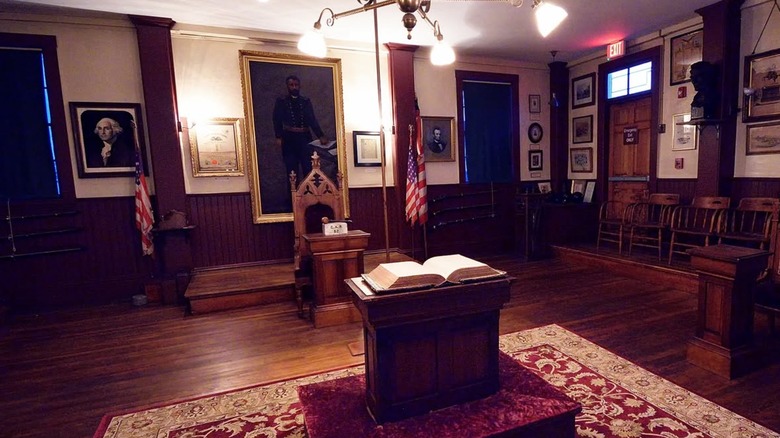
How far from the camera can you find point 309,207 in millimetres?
4742

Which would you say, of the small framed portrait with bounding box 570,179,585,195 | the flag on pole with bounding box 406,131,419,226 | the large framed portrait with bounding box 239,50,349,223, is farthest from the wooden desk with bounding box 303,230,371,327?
the small framed portrait with bounding box 570,179,585,195

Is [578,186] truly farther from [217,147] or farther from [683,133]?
[217,147]

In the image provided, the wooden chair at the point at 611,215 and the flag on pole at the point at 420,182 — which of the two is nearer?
the flag on pole at the point at 420,182

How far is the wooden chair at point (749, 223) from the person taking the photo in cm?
425

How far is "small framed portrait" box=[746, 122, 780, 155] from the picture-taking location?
4551 mm

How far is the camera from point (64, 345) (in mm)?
3768

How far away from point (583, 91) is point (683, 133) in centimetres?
203

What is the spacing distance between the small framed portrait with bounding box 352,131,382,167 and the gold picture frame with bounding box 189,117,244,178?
167 cm

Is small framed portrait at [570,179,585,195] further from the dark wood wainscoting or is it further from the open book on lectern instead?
the dark wood wainscoting

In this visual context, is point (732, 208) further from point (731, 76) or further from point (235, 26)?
point (235, 26)

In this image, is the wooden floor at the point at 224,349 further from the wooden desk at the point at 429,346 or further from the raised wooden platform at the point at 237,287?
the wooden desk at the point at 429,346

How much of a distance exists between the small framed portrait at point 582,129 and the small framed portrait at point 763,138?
94.2 inches

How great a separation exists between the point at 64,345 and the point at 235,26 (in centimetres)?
417

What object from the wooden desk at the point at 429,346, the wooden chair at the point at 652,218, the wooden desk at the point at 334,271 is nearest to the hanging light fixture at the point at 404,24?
the wooden desk at the point at 429,346
